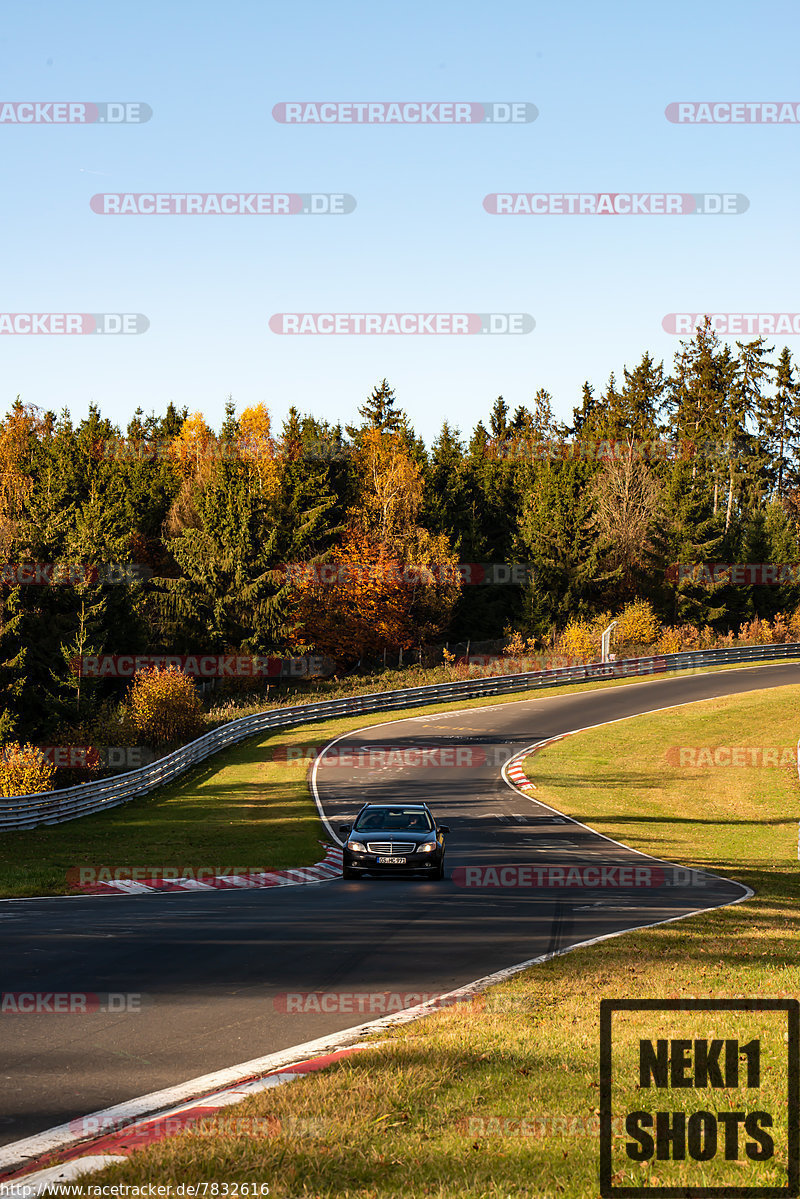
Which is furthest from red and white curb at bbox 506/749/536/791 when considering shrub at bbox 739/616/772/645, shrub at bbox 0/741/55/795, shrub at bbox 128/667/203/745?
shrub at bbox 739/616/772/645

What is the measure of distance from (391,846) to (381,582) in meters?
49.3

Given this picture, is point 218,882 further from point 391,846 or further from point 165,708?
point 165,708

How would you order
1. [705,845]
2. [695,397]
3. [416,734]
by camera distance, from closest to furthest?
1. [705,845]
2. [416,734]
3. [695,397]

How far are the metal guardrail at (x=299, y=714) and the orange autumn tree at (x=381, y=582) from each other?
13420mm

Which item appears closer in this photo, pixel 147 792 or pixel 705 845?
pixel 705 845

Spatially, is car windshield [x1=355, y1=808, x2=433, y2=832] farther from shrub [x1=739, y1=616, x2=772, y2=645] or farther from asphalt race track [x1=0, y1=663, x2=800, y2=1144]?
shrub [x1=739, y1=616, x2=772, y2=645]

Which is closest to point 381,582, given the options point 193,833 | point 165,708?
point 165,708

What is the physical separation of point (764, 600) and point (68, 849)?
76222mm

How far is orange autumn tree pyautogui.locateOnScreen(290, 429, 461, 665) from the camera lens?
68438 millimetres

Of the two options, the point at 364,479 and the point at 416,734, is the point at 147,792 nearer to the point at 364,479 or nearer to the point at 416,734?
the point at 416,734

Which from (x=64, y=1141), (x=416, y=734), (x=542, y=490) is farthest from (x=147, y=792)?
(x=542, y=490)

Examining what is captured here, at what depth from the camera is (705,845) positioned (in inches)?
1026

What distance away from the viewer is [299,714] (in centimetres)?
5056

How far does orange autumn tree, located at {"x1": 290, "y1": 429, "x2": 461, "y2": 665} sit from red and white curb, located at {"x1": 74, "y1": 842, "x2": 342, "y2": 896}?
45221 mm
